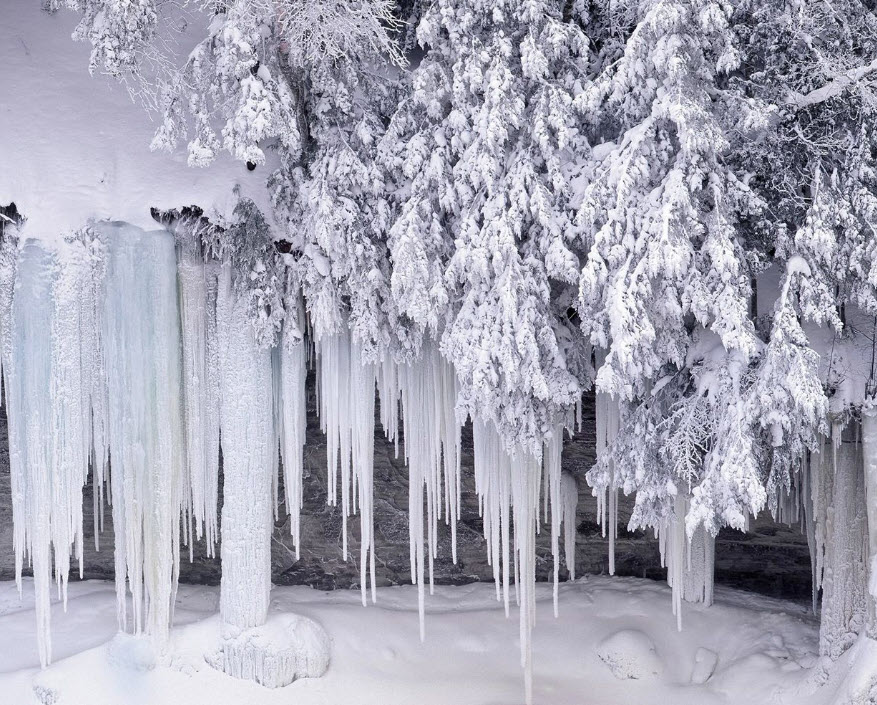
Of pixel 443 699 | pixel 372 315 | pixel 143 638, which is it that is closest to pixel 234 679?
pixel 143 638

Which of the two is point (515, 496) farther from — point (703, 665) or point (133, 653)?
point (133, 653)

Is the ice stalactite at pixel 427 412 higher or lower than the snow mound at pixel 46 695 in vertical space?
higher

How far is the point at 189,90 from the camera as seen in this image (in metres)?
7.49

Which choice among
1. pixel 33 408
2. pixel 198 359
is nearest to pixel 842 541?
pixel 198 359

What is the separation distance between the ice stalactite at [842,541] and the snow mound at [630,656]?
1783 mm

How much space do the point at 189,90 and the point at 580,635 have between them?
653cm

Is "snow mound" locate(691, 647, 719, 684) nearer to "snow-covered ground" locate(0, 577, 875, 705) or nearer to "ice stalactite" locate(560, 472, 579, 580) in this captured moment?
"snow-covered ground" locate(0, 577, 875, 705)

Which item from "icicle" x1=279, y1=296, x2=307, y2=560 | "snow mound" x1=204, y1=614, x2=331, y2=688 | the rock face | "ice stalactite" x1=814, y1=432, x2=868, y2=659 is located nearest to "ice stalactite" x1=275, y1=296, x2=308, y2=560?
"icicle" x1=279, y1=296, x2=307, y2=560

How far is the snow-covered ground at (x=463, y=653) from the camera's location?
26.3 feet

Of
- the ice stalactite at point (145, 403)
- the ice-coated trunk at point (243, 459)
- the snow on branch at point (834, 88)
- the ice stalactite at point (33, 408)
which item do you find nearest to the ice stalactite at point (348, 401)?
the ice-coated trunk at point (243, 459)

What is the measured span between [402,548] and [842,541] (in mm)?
5386

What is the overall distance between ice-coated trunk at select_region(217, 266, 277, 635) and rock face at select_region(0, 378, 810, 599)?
3.08 m

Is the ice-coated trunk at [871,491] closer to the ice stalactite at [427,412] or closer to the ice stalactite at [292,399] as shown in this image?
the ice stalactite at [427,412]

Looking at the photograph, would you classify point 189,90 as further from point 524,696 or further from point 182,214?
point 524,696
